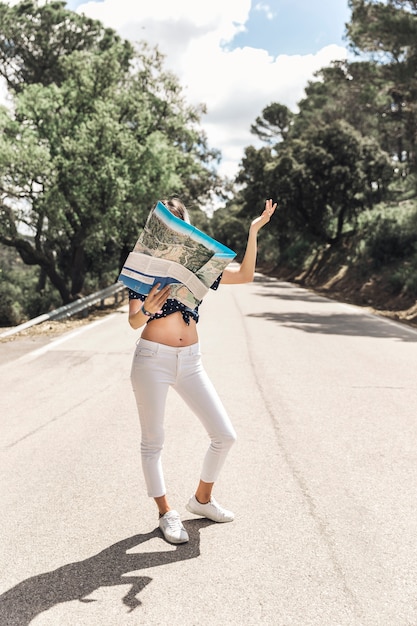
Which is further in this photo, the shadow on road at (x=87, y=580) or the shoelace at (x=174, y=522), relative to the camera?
the shoelace at (x=174, y=522)

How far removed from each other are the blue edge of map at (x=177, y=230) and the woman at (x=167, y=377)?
5 centimetres

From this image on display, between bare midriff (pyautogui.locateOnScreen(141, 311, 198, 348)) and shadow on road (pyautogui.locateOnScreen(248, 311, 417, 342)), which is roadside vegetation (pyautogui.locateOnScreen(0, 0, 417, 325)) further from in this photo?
bare midriff (pyautogui.locateOnScreen(141, 311, 198, 348))

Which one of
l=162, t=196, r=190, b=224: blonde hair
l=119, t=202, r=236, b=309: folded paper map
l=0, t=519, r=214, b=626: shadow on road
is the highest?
l=162, t=196, r=190, b=224: blonde hair

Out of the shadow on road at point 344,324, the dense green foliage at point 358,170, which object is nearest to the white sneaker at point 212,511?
the shadow on road at point 344,324

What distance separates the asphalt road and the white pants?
0.47m

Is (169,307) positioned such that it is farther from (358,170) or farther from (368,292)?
(358,170)

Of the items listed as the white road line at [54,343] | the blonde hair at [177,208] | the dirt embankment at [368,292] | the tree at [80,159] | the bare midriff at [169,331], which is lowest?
the white road line at [54,343]

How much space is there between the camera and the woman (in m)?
3.42

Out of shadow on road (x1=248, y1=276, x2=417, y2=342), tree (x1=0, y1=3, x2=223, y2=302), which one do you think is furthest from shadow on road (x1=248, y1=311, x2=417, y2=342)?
tree (x1=0, y1=3, x2=223, y2=302)

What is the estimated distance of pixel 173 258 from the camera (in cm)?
335

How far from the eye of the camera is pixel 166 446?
5.17 meters

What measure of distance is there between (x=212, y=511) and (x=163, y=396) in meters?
0.83

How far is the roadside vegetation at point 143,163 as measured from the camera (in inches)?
757

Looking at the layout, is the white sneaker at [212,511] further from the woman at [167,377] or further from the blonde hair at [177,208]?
the blonde hair at [177,208]
